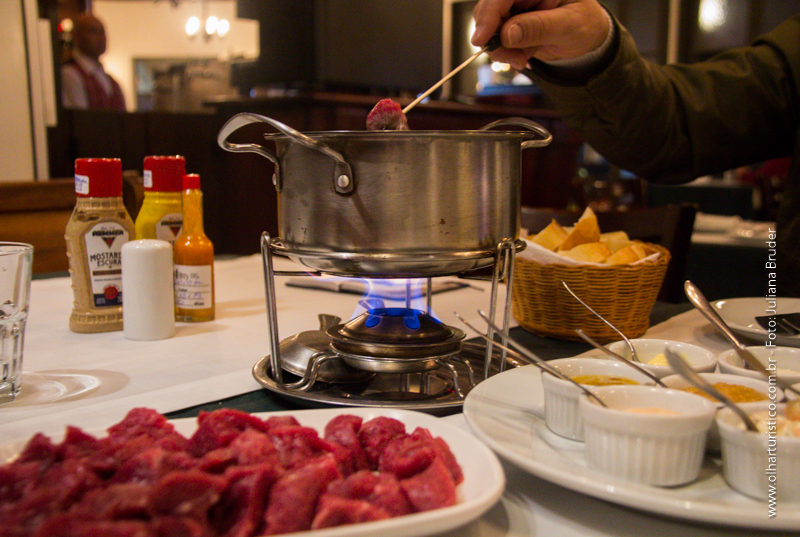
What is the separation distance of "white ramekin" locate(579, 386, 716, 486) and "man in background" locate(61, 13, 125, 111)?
195 inches

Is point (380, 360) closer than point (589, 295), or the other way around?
point (380, 360)

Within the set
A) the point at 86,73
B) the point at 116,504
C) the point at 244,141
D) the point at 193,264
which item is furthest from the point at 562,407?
the point at 86,73

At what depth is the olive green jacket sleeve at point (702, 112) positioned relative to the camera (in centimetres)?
164

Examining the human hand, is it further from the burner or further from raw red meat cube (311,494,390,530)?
raw red meat cube (311,494,390,530)

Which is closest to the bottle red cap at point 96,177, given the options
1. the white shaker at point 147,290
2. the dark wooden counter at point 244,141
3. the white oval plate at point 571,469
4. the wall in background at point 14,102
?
the white shaker at point 147,290

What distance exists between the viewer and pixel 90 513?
1.47 ft

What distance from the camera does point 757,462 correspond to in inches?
21.8

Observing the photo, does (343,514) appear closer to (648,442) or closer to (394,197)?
(648,442)

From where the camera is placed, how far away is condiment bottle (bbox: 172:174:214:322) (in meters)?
1.22

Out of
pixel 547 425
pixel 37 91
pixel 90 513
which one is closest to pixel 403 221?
pixel 547 425

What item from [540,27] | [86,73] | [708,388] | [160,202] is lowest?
[708,388]

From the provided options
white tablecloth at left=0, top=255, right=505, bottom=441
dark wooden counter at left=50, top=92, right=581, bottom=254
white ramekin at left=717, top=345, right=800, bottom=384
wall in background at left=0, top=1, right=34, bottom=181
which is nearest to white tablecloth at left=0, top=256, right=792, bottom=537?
white tablecloth at left=0, top=255, right=505, bottom=441

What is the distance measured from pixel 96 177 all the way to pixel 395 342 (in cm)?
62

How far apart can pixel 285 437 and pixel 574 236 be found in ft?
2.49
